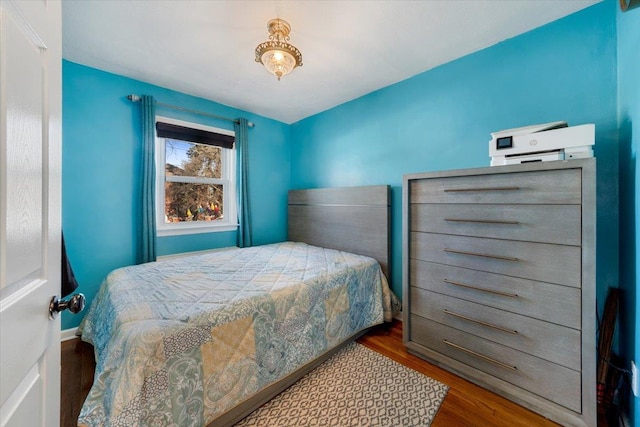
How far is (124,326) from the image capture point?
113cm

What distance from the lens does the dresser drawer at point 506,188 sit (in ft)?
4.18

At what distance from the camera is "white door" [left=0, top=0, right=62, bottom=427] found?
46 centimetres

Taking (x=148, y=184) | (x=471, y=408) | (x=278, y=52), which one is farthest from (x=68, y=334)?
(x=471, y=408)

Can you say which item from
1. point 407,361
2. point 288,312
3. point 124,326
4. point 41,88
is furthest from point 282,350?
point 41,88

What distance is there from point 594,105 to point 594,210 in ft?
2.93

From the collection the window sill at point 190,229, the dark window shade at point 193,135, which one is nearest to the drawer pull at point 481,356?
the window sill at point 190,229

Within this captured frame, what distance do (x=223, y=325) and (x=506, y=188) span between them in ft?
5.74

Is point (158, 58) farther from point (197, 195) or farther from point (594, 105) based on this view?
point (594, 105)

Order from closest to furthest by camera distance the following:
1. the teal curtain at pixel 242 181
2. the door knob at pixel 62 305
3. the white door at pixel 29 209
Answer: the white door at pixel 29 209 < the door knob at pixel 62 305 < the teal curtain at pixel 242 181

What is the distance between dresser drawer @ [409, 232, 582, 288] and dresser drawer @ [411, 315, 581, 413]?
456mm

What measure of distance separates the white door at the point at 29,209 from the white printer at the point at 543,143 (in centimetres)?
202

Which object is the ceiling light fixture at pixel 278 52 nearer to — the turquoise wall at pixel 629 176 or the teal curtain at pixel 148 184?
the teal curtain at pixel 148 184

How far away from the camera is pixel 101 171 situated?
2.29 metres

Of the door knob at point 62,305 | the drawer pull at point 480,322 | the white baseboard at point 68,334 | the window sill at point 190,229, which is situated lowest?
the white baseboard at point 68,334
